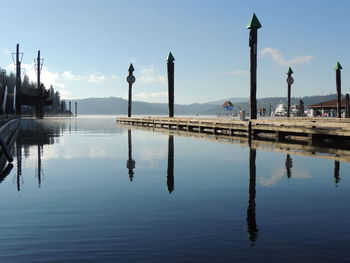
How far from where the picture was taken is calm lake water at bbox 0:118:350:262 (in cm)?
630

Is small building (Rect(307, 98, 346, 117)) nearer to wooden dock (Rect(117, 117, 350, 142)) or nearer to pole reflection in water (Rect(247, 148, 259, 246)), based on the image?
wooden dock (Rect(117, 117, 350, 142))

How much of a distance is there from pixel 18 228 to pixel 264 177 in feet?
25.6

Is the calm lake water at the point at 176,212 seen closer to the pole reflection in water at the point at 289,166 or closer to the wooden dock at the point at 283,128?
the pole reflection in water at the point at 289,166

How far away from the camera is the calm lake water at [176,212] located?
248 inches

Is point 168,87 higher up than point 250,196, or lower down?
higher up

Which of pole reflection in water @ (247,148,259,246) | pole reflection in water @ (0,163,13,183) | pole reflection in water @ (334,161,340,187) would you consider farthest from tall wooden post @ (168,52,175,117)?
pole reflection in water @ (247,148,259,246)

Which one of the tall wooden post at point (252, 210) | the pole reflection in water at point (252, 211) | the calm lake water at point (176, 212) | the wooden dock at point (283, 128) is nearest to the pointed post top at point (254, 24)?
the wooden dock at point (283, 128)

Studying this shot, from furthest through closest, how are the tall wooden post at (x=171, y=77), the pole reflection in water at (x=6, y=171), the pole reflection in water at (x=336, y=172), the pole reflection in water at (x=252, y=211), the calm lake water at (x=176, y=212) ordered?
1. the tall wooden post at (x=171, y=77)
2. the pole reflection in water at (x=6, y=171)
3. the pole reflection in water at (x=336, y=172)
4. the pole reflection in water at (x=252, y=211)
5. the calm lake water at (x=176, y=212)

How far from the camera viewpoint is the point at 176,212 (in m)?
8.77

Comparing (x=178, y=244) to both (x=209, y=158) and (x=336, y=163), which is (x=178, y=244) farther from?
(x=209, y=158)

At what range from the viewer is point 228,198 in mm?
10273

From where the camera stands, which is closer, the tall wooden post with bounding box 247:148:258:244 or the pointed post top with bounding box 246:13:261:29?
the tall wooden post with bounding box 247:148:258:244

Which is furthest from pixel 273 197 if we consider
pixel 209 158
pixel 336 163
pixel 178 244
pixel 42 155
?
pixel 42 155

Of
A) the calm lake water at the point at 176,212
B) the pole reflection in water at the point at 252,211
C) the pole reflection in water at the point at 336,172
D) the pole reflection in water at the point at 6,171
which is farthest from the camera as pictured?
the pole reflection in water at the point at 6,171
